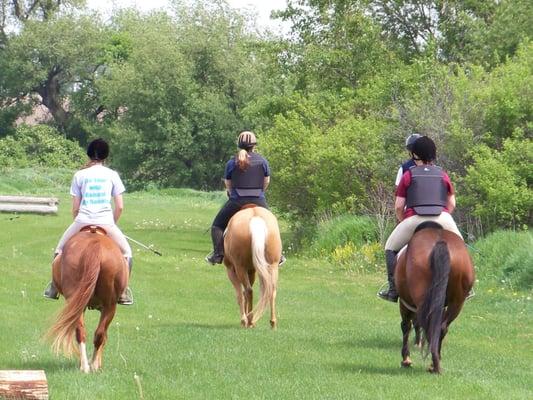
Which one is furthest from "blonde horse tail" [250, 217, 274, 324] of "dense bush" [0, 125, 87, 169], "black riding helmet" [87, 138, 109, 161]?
"dense bush" [0, 125, 87, 169]

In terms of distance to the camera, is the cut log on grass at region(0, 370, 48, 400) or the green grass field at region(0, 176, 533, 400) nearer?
the cut log on grass at region(0, 370, 48, 400)

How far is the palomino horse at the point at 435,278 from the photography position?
1153cm

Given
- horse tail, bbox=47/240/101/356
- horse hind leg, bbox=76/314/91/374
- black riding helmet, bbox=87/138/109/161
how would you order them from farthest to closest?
black riding helmet, bbox=87/138/109/161 < horse hind leg, bbox=76/314/91/374 < horse tail, bbox=47/240/101/356

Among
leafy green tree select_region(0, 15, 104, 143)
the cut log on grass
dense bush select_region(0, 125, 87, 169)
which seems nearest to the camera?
the cut log on grass

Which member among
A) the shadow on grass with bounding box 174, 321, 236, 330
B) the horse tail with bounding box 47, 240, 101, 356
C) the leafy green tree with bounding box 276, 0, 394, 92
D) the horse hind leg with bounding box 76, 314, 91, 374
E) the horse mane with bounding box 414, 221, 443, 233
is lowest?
the shadow on grass with bounding box 174, 321, 236, 330

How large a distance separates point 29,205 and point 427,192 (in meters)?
34.0

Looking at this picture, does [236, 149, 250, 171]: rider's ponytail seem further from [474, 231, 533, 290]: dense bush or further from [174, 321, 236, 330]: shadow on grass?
[474, 231, 533, 290]: dense bush

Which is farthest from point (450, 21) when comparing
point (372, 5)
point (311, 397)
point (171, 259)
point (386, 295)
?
point (311, 397)

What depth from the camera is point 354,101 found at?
37.5 metres

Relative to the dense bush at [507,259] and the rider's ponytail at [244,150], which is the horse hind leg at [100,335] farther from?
the dense bush at [507,259]

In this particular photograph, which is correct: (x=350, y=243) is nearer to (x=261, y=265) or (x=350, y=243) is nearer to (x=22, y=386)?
(x=261, y=265)

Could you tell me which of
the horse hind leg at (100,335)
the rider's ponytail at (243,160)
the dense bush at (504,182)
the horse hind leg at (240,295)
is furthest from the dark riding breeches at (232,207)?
the dense bush at (504,182)

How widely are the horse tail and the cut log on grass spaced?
228 cm

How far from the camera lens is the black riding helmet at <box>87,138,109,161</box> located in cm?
1230
